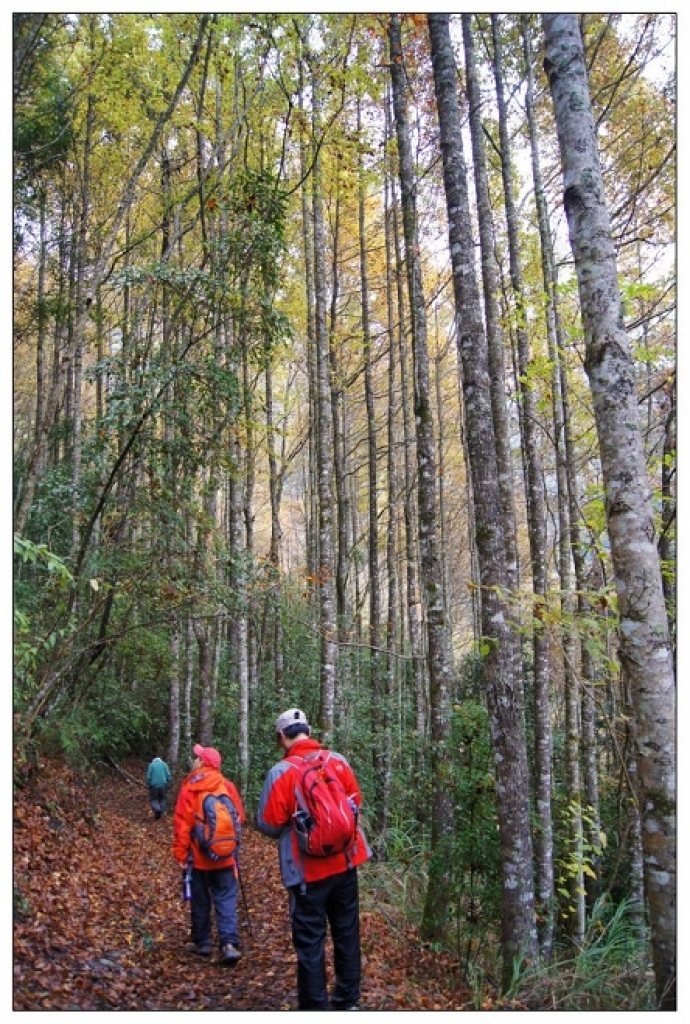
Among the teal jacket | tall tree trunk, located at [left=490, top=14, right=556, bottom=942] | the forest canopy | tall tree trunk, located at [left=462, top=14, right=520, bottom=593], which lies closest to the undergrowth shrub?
the forest canopy

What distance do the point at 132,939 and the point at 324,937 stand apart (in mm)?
2416

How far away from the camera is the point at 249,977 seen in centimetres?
461

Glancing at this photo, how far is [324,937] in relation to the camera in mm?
3504

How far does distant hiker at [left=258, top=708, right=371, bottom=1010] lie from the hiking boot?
151 centimetres

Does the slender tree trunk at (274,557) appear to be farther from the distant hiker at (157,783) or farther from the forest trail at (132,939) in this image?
the forest trail at (132,939)

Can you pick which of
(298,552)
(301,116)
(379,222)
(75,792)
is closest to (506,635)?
(75,792)

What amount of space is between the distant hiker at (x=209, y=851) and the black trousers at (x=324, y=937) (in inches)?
58.6

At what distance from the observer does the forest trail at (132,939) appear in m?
4.02

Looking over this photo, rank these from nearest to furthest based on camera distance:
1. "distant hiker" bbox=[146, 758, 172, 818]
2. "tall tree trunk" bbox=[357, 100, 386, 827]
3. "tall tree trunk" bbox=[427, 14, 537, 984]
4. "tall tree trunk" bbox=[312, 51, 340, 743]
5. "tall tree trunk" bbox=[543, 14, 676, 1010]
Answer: "tall tree trunk" bbox=[543, 14, 676, 1010]
"tall tree trunk" bbox=[427, 14, 537, 984]
"tall tree trunk" bbox=[312, 51, 340, 743]
"distant hiker" bbox=[146, 758, 172, 818]
"tall tree trunk" bbox=[357, 100, 386, 827]

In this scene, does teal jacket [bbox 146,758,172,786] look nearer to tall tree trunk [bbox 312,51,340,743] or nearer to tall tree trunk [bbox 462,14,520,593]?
tall tree trunk [bbox 312,51,340,743]

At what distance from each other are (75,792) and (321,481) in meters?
5.52

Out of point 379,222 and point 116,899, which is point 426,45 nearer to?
point 379,222

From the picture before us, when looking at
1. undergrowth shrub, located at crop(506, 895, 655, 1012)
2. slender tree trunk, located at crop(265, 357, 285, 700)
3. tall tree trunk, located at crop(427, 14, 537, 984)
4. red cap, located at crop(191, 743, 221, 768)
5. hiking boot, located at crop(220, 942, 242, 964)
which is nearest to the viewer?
undergrowth shrub, located at crop(506, 895, 655, 1012)

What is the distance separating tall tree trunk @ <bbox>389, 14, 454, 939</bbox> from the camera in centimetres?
575
